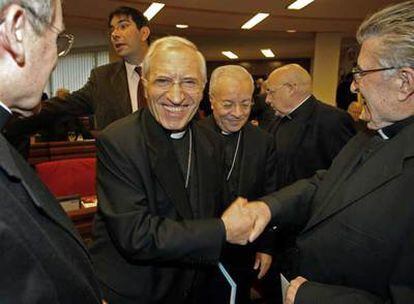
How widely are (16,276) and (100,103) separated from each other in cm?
185

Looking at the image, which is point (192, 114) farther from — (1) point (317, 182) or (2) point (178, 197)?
(1) point (317, 182)

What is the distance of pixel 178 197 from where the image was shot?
1311mm

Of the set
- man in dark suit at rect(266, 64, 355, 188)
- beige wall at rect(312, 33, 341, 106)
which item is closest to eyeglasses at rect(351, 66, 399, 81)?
man in dark suit at rect(266, 64, 355, 188)

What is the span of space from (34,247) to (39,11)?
48 centimetres

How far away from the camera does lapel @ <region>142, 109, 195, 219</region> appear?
1.30 meters

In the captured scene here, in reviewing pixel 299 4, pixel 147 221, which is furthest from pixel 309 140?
pixel 299 4

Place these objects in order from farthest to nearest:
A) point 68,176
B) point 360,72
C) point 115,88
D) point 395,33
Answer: point 68,176, point 115,88, point 360,72, point 395,33

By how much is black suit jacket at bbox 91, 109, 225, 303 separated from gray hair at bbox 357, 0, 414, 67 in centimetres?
78

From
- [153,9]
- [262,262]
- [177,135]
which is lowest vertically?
[262,262]

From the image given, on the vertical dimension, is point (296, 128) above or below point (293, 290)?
→ above

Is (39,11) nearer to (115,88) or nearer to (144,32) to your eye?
(115,88)

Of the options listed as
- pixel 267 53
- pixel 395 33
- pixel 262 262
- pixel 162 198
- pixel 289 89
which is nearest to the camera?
pixel 395 33

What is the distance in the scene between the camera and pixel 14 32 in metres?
0.71

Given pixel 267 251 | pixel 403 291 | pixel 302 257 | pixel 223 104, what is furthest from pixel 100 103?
pixel 403 291
